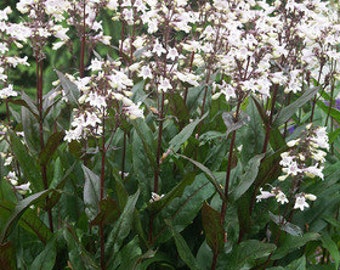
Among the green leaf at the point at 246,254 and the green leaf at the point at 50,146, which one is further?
the green leaf at the point at 50,146

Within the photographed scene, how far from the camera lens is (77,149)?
336 centimetres

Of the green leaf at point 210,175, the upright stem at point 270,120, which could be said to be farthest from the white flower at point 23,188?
the upright stem at point 270,120

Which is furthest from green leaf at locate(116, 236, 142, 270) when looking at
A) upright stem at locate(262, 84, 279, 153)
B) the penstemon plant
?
upright stem at locate(262, 84, 279, 153)

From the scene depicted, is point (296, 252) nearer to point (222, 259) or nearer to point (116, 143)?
point (222, 259)

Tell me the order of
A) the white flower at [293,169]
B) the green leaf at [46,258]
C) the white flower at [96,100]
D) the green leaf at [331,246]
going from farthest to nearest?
the green leaf at [331,246] < the green leaf at [46,258] < the white flower at [293,169] < the white flower at [96,100]

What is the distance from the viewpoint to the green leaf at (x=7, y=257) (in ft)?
9.08

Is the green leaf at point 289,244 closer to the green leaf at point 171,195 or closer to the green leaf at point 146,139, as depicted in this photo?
the green leaf at point 171,195

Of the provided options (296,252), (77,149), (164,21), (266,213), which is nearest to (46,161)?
(77,149)

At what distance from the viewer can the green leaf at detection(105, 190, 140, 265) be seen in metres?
2.88

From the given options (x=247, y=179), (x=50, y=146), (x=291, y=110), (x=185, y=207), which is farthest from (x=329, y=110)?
(x=50, y=146)

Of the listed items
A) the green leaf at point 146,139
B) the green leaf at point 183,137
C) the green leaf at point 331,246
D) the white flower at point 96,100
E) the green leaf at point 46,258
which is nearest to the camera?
the white flower at point 96,100

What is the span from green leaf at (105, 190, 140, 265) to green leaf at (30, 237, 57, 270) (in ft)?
0.93

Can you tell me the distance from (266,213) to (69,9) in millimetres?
1767

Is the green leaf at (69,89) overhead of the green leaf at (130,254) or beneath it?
overhead
